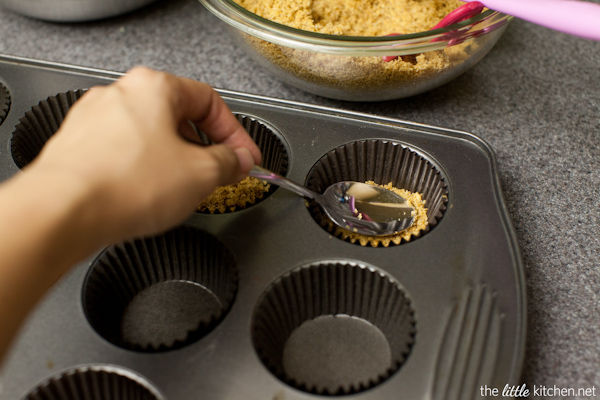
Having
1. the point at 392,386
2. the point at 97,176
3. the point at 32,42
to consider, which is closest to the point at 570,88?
the point at 392,386

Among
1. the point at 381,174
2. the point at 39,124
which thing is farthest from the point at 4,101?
the point at 381,174

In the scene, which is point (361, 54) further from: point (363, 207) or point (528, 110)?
point (528, 110)

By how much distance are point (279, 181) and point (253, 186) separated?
105 millimetres

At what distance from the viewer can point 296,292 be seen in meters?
0.67

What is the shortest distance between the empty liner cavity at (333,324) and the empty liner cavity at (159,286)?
0.24 feet

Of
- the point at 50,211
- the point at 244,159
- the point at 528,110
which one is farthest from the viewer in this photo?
the point at 528,110

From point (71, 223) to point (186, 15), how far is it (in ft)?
2.83

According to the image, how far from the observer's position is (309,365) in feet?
2.15

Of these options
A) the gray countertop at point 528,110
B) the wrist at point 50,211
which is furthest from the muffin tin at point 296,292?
the wrist at point 50,211

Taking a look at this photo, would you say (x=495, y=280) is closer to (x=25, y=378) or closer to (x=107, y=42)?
(x=25, y=378)

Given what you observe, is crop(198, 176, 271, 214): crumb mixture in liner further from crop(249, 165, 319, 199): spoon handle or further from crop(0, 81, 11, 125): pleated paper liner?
crop(0, 81, 11, 125): pleated paper liner

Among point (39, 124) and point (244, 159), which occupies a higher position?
point (244, 159)

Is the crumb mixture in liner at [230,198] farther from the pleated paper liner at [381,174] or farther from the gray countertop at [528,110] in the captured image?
the gray countertop at [528,110]

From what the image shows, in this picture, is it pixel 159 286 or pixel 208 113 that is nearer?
pixel 208 113
